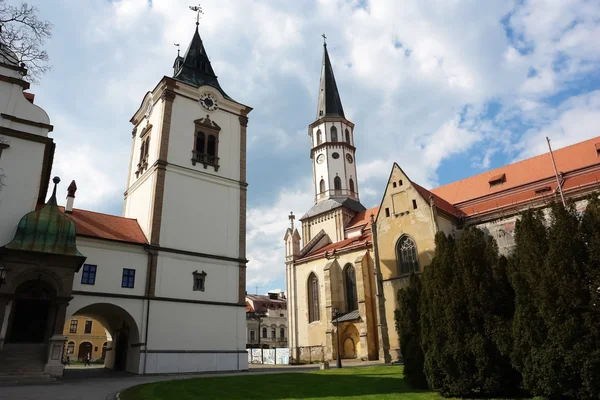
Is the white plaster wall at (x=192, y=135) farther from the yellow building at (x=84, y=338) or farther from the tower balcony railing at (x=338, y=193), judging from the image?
the yellow building at (x=84, y=338)

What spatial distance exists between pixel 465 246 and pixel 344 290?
2697 cm

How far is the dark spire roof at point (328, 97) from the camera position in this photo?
58031 mm

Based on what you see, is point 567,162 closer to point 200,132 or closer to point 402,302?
point 402,302

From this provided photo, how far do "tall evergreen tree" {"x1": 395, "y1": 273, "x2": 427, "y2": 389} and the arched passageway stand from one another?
48.2 ft

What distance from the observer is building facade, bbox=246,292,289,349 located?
7277 centimetres

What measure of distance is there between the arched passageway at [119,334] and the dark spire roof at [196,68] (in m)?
17.1

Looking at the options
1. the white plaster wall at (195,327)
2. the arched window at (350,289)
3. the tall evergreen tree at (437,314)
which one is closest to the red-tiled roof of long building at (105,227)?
the white plaster wall at (195,327)

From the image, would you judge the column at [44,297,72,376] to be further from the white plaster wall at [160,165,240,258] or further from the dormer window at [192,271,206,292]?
the dormer window at [192,271,206,292]

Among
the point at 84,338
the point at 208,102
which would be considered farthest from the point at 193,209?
the point at 84,338

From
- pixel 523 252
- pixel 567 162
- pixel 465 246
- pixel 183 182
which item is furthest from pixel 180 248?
pixel 567 162

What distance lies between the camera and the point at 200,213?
28.3 meters

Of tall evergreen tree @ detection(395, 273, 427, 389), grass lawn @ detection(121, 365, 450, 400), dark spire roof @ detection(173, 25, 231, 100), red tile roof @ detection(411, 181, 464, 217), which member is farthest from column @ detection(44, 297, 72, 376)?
red tile roof @ detection(411, 181, 464, 217)

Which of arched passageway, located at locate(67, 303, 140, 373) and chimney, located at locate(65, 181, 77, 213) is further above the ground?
chimney, located at locate(65, 181, 77, 213)

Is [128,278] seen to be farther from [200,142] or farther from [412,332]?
[412,332]
